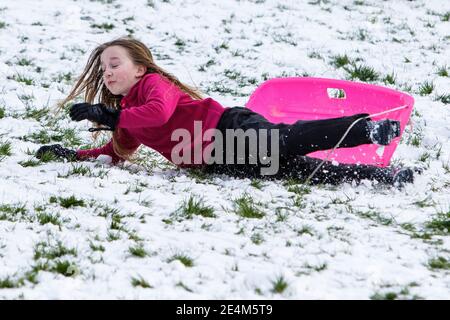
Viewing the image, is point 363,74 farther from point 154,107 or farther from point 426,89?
point 154,107

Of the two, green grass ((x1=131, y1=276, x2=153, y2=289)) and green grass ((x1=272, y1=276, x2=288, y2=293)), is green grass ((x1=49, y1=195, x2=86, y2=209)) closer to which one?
green grass ((x1=131, y1=276, x2=153, y2=289))

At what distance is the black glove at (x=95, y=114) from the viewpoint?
369 cm

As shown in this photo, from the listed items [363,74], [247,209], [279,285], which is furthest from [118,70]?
A: [363,74]

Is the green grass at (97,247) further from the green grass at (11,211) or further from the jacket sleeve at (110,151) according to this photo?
the jacket sleeve at (110,151)

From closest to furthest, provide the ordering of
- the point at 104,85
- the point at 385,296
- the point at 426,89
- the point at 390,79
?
1. the point at 385,296
2. the point at 104,85
3. the point at 426,89
4. the point at 390,79

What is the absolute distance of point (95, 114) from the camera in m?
3.72

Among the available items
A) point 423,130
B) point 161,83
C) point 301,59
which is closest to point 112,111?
point 161,83

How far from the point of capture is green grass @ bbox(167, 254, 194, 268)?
8.69 ft

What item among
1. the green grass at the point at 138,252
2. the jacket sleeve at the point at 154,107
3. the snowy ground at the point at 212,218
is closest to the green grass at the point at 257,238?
the snowy ground at the point at 212,218

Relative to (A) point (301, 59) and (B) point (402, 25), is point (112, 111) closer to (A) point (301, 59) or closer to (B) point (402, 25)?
(A) point (301, 59)

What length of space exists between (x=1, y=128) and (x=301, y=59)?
3.45 m

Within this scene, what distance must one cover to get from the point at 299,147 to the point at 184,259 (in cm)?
150

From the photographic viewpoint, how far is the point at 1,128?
5.05 m

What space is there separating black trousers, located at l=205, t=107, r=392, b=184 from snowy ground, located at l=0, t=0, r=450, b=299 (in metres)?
0.16
